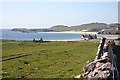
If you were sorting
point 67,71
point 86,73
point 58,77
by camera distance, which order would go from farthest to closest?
point 67,71
point 58,77
point 86,73

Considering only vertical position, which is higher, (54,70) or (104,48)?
(104,48)

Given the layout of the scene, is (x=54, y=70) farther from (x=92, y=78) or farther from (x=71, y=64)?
(x=92, y=78)

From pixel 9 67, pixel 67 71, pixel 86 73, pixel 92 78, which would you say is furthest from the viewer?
pixel 9 67

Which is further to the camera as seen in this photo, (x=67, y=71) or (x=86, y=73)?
(x=67, y=71)

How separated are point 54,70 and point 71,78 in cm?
682

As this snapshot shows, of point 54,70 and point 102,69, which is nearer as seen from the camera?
point 102,69

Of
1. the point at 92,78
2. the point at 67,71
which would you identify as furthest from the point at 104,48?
the point at 92,78

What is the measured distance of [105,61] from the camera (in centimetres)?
3219

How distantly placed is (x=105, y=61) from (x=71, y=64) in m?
12.9

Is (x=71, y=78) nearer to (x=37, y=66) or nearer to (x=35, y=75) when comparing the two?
(x=35, y=75)

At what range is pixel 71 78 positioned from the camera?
3294 centimetres

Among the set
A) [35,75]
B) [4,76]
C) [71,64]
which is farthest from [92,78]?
[71,64]

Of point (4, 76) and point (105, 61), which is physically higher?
point (105, 61)

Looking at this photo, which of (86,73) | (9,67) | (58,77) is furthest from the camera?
(9,67)
